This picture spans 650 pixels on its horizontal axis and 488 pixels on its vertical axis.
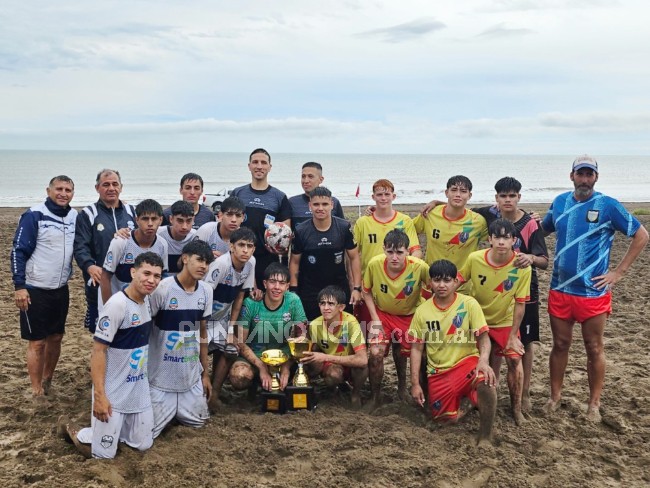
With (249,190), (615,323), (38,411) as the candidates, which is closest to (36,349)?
(38,411)

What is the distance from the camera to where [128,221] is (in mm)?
5527

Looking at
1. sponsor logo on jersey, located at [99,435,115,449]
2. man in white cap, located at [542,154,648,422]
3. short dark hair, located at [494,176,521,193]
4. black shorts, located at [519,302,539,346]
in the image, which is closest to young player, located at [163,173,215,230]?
sponsor logo on jersey, located at [99,435,115,449]

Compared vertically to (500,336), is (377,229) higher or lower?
higher

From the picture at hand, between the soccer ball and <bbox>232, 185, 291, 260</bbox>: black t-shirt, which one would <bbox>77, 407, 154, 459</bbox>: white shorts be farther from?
<bbox>232, 185, 291, 260</bbox>: black t-shirt

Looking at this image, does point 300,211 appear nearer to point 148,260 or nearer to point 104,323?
point 148,260

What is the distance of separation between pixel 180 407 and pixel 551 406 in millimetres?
3270

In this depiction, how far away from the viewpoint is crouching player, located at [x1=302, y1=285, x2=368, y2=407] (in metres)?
5.27

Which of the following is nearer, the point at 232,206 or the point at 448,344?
the point at 448,344

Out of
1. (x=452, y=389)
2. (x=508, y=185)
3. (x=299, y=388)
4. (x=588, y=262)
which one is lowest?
(x=299, y=388)

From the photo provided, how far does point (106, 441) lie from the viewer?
4277 millimetres

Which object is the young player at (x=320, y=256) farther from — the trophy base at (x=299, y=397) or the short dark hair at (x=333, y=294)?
the trophy base at (x=299, y=397)

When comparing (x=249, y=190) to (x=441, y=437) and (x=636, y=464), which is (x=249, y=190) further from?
(x=636, y=464)

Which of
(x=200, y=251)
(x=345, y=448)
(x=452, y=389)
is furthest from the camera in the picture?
(x=452, y=389)

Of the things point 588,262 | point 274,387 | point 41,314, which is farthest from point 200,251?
point 588,262
